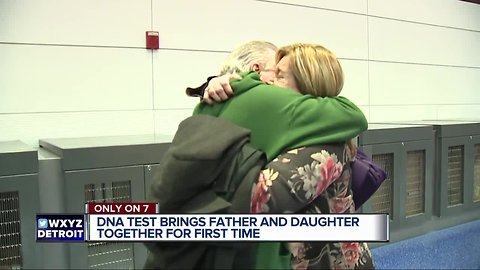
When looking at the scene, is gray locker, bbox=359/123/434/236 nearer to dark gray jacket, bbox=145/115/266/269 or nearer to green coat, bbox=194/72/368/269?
green coat, bbox=194/72/368/269

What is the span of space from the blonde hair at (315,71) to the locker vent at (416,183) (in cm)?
225

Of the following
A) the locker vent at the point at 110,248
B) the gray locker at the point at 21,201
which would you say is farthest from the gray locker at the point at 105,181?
the gray locker at the point at 21,201

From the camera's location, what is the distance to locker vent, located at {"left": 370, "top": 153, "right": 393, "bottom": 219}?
9.23ft

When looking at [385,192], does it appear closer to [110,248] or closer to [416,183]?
[416,183]

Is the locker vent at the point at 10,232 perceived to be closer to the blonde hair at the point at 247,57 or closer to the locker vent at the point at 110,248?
the locker vent at the point at 110,248

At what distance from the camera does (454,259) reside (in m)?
2.71

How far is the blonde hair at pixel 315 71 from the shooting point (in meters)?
1.00

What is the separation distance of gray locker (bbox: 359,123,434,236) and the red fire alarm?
139 centimetres

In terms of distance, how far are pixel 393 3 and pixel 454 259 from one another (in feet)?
7.61

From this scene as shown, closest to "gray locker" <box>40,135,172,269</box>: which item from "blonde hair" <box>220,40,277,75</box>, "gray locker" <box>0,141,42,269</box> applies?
"gray locker" <box>0,141,42,269</box>

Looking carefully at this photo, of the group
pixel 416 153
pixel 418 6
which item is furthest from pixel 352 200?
pixel 418 6

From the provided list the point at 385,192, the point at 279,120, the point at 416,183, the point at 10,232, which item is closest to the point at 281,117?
the point at 279,120

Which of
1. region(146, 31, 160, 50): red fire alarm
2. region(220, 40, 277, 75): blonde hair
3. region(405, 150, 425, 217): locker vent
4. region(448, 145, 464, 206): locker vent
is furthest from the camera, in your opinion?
region(448, 145, 464, 206): locker vent

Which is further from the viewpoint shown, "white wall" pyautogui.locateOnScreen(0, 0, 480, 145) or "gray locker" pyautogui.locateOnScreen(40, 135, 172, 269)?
"white wall" pyautogui.locateOnScreen(0, 0, 480, 145)
